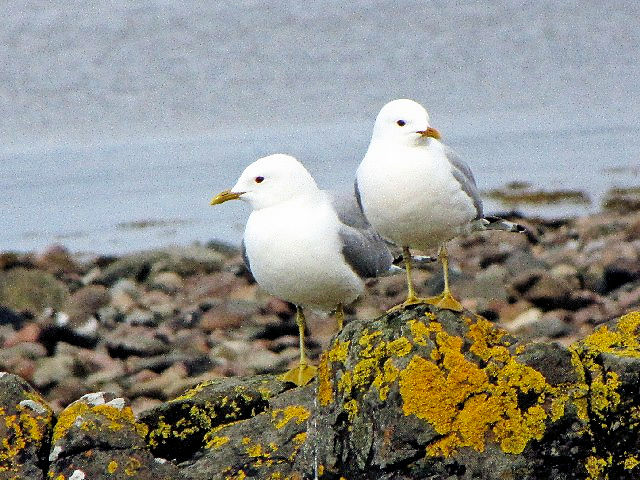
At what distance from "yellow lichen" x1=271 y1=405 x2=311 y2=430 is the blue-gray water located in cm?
1116

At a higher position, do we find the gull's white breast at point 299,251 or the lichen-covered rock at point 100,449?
the gull's white breast at point 299,251

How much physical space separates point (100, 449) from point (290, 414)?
878 millimetres

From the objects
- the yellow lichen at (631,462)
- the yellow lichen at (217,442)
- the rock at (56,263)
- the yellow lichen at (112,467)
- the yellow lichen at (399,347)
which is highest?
the yellow lichen at (399,347)

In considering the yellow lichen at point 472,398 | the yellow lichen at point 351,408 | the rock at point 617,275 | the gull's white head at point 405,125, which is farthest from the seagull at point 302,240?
the rock at point 617,275

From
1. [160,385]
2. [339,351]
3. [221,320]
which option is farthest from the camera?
[221,320]

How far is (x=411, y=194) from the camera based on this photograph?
5633 mm

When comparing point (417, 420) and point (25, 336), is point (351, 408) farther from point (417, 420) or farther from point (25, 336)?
point (25, 336)

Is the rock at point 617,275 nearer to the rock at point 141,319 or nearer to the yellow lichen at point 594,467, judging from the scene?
the rock at point 141,319

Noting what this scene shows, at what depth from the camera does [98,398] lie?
5488 millimetres

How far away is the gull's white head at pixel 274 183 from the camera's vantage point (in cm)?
661

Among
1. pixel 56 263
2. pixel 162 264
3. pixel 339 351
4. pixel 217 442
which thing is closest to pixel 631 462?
pixel 339 351

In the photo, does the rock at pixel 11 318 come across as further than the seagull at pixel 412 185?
Yes

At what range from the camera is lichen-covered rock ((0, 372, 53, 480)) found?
5.21 metres

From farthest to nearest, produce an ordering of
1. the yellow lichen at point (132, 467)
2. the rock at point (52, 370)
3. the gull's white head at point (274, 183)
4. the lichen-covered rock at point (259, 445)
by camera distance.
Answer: the rock at point (52, 370) → the gull's white head at point (274, 183) → the lichen-covered rock at point (259, 445) → the yellow lichen at point (132, 467)
